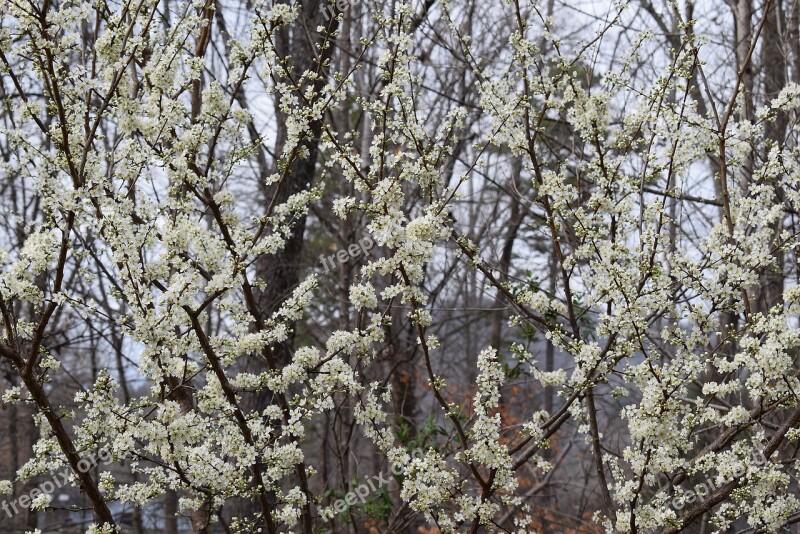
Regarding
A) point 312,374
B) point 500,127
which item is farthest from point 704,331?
point 312,374

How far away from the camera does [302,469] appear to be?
3.49 m

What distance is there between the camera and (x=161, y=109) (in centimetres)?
308

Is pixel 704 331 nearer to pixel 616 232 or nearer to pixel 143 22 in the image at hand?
pixel 616 232

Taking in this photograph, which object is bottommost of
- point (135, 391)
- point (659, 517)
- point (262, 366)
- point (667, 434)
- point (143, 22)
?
point (659, 517)

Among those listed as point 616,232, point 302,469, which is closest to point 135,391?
point 302,469

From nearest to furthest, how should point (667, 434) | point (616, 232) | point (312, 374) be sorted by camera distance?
point (667, 434) → point (312, 374) → point (616, 232)

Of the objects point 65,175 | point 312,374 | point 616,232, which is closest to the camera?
point 65,175

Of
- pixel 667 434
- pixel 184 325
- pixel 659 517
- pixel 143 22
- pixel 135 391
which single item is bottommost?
pixel 659 517

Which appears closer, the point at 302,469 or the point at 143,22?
the point at 143,22

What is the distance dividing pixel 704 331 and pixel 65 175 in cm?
277

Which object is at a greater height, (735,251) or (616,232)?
(616,232)

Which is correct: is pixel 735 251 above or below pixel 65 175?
below

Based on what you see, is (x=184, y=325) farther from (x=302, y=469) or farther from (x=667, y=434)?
(x=667, y=434)

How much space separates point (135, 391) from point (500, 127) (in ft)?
38.6
